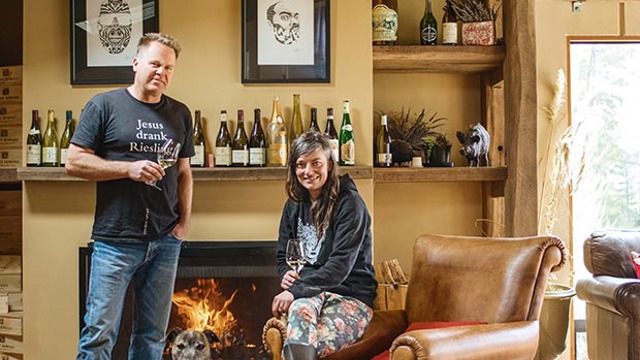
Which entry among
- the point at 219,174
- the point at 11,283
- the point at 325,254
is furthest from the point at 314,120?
the point at 11,283

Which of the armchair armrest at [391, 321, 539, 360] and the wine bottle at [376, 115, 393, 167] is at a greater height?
the wine bottle at [376, 115, 393, 167]

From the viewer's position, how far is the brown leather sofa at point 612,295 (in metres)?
3.27

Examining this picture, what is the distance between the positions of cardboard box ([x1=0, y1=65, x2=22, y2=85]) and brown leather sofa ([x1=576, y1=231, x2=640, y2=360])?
Answer: 3427 mm

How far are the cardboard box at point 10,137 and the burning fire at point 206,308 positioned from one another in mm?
1339

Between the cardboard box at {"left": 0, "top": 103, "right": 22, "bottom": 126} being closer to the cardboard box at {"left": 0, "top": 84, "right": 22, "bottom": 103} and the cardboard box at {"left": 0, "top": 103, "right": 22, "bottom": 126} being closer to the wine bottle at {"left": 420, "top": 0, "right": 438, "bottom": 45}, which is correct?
the cardboard box at {"left": 0, "top": 84, "right": 22, "bottom": 103}

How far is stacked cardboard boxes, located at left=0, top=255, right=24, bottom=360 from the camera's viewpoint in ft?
12.1

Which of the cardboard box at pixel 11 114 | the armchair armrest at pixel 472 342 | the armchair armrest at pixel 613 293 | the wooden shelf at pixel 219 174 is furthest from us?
the cardboard box at pixel 11 114

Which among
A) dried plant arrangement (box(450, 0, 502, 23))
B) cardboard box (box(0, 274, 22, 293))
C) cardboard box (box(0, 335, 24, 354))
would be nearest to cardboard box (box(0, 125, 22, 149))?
cardboard box (box(0, 274, 22, 293))

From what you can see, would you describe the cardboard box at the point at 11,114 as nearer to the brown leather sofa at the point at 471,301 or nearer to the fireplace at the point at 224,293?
the fireplace at the point at 224,293

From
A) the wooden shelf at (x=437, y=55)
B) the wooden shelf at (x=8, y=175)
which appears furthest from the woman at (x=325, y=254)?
the wooden shelf at (x=8, y=175)

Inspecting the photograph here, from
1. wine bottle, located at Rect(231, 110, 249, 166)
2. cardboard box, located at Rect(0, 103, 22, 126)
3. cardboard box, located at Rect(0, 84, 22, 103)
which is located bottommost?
wine bottle, located at Rect(231, 110, 249, 166)

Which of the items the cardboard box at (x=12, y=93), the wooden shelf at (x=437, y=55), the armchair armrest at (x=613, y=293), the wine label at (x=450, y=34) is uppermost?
the wine label at (x=450, y=34)

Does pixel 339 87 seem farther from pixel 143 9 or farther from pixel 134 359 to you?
pixel 134 359

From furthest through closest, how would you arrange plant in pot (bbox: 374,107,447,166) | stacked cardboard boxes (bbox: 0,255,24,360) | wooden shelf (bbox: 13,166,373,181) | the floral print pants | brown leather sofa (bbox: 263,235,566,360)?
plant in pot (bbox: 374,107,447,166)
stacked cardboard boxes (bbox: 0,255,24,360)
wooden shelf (bbox: 13,166,373,181)
the floral print pants
brown leather sofa (bbox: 263,235,566,360)
